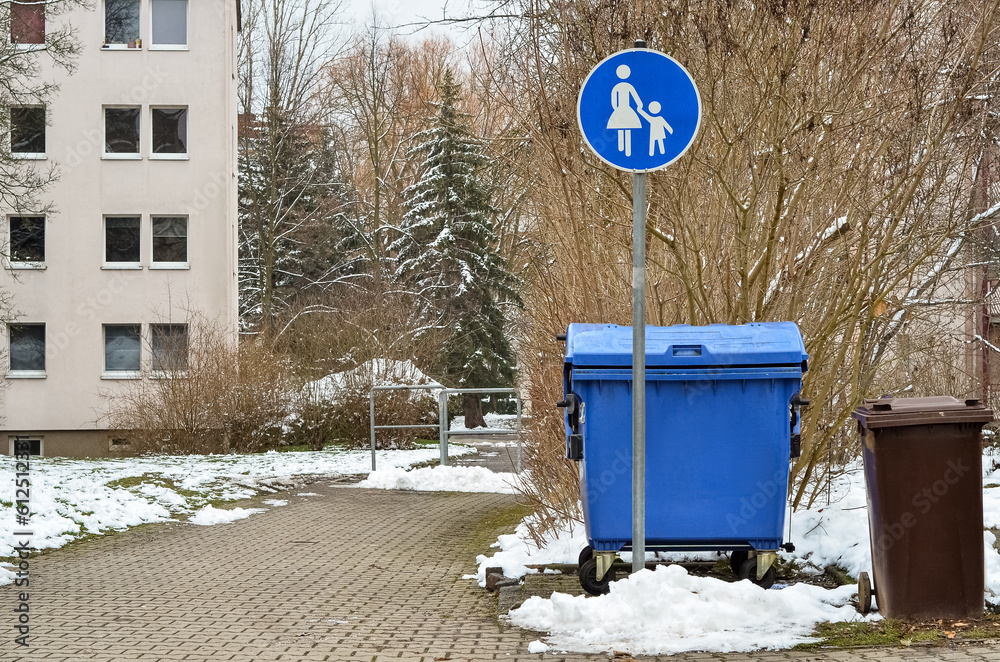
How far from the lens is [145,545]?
9.95 meters

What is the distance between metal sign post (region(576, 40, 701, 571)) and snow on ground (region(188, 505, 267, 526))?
7.09m

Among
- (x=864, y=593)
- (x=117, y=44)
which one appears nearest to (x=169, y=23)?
(x=117, y=44)

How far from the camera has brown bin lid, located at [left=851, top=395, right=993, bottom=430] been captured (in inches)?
216

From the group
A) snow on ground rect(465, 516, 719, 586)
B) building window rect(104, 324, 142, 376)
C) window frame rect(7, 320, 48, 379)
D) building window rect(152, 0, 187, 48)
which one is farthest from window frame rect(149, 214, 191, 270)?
snow on ground rect(465, 516, 719, 586)

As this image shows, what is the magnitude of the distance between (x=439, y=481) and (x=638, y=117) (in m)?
10.5

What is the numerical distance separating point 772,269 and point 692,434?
229 centimetres

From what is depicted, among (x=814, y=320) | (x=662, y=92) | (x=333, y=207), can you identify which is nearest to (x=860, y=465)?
(x=814, y=320)

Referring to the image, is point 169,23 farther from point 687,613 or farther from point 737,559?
point 687,613

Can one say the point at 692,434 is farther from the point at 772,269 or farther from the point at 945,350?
the point at 945,350

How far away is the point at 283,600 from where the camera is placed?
711 centimetres

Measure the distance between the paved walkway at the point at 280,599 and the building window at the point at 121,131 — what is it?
950 inches

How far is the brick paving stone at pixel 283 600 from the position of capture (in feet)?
18.0

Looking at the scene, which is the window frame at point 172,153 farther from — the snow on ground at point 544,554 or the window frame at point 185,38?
the snow on ground at point 544,554

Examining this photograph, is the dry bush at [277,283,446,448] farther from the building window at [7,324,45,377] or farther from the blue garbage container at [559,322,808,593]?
the blue garbage container at [559,322,808,593]
